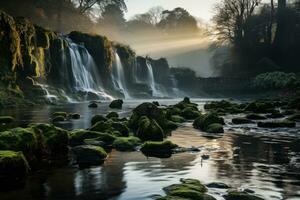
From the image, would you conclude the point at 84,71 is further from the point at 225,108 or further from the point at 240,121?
the point at 240,121

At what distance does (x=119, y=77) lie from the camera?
282 ft

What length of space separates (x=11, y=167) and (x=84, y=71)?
57652 mm

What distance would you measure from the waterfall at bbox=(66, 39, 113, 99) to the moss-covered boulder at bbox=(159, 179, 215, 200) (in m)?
54.7

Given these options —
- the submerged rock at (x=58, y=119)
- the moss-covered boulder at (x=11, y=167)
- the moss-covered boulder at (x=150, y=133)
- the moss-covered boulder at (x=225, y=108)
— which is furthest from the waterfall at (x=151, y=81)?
the moss-covered boulder at (x=11, y=167)

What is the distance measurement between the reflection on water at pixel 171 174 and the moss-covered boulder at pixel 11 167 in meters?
0.42

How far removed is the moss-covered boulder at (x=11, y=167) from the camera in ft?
42.4

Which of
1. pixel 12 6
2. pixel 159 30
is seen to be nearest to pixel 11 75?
pixel 12 6

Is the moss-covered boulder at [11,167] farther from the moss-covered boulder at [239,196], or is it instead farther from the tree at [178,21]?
the tree at [178,21]

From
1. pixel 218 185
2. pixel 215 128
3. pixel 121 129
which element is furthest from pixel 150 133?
pixel 218 185

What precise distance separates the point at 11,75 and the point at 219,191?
45.4m

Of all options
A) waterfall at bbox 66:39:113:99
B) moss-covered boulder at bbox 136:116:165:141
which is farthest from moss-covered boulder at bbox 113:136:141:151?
waterfall at bbox 66:39:113:99

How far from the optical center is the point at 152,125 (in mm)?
21969

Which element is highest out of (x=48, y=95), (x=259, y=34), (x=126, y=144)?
(x=259, y=34)

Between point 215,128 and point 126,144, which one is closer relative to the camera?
point 126,144
